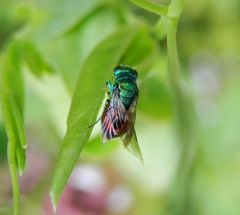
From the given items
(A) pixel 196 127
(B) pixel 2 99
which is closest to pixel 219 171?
(A) pixel 196 127

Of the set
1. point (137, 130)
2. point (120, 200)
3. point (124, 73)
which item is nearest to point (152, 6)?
point (124, 73)

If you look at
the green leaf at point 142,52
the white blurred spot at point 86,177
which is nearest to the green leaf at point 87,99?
the green leaf at point 142,52

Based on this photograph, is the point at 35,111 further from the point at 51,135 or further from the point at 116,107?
the point at 116,107

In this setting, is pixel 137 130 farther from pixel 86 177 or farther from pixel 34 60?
pixel 34 60

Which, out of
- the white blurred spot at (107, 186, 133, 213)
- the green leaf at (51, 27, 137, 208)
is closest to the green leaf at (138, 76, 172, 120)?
the green leaf at (51, 27, 137, 208)

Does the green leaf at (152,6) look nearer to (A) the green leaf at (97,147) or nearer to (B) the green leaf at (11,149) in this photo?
(B) the green leaf at (11,149)
